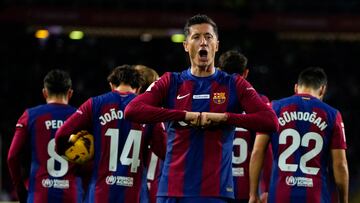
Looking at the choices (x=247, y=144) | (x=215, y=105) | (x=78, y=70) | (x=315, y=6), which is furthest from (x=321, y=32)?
(x=215, y=105)

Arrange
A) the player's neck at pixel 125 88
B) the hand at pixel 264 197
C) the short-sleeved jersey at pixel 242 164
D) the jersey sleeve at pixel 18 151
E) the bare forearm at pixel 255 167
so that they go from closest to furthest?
the bare forearm at pixel 255 167 → the player's neck at pixel 125 88 → the hand at pixel 264 197 → the jersey sleeve at pixel 18 151 → the short-sleeved jersey at pixel 242 164

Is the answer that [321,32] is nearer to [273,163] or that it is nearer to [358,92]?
[358,92]

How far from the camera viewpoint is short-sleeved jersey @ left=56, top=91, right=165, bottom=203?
20.8 ft

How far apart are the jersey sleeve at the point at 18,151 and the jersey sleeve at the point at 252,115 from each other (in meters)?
2.49

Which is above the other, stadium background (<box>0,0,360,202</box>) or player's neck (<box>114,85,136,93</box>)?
stadium background (<box>0,0,360,202</box>)

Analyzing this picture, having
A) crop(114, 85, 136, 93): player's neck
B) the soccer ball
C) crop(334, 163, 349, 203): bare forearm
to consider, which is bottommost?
crop(334, 163, 349, 203): bare forearm

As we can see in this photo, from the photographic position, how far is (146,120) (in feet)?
16.5

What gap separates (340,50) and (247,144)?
2037 centimetres

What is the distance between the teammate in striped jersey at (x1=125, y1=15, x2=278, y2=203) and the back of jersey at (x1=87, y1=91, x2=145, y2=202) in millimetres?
1260

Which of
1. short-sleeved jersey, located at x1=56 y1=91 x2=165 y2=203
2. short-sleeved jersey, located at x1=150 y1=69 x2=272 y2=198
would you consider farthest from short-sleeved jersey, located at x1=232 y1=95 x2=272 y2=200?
short-sleeved jersey, located at x1=150 y1=69 x2=272 y2=198

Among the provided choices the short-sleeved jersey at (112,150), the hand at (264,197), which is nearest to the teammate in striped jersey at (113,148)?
the short-sleeved jersey at (112,150)

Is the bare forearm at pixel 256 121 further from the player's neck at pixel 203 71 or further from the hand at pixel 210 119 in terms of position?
the player's neck at pixel 203 71

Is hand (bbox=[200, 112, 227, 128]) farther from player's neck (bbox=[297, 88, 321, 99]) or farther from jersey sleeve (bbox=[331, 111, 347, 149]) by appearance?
player's neck (bbox=[297, 88, 321, 99])

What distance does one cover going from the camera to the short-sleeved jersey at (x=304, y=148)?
255 inches
